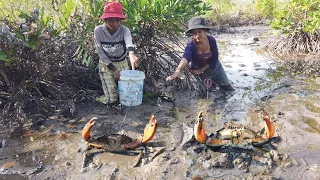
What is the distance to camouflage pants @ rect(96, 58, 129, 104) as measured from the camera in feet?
15.0

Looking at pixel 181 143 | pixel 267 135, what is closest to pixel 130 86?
pixel 181 143

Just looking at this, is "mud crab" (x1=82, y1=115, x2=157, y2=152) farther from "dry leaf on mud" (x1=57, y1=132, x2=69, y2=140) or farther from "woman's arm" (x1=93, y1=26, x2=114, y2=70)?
"woman's arm" (x1=93, y1=26, x2=114, y2=70)

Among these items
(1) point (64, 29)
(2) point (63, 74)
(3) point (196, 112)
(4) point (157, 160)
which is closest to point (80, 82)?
(2) point (63, 74)

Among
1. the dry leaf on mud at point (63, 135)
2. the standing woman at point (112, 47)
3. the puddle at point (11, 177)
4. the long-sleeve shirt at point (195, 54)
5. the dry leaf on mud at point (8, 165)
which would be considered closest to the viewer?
the puddle at point (11, 177)

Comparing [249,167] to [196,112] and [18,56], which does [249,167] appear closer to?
[196,112]

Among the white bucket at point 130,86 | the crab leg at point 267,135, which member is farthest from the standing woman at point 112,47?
the crab leg at point 267,135

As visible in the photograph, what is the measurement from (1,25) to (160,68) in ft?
8.49

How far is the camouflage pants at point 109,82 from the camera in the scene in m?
4.57

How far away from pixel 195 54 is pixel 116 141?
2267 millimetres

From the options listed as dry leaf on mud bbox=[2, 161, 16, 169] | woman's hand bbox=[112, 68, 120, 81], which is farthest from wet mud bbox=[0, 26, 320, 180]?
woman's hand bbox=[112, 68, 120, 81]

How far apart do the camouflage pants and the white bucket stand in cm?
23

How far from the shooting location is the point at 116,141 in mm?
3451

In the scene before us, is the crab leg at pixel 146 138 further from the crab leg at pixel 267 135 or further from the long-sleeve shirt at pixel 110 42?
the long-sleeve shirt at pixel 110 42

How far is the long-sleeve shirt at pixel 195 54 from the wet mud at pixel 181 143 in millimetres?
519
